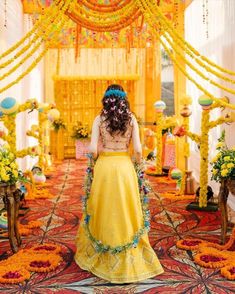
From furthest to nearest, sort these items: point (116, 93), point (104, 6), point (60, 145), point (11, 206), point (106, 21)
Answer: point (60, 145)
point (106, 21)
point (104, 6)
point (11, 206)
point (116, 93)

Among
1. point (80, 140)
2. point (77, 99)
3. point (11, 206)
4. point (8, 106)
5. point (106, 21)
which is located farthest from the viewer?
point (77, 99)

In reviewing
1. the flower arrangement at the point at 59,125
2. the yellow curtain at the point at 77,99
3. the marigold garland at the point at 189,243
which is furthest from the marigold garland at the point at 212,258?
the yellow curtain at the point at 77,99

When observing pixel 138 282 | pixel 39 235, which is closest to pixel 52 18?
pixel 39 235

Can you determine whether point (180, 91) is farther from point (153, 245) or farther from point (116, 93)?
point (116, 93)

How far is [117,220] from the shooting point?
3682mm

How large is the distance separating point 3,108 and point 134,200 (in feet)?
8.62

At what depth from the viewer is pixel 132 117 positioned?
3.81 metres

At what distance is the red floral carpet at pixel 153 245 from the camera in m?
3.43

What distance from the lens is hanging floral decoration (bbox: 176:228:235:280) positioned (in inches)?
147

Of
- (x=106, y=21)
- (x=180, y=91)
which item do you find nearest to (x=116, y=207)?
(x=106, y=21)

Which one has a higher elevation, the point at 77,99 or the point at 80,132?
the point at 77,99

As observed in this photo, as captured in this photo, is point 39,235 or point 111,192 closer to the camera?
point 111,192

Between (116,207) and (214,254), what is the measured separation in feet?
3.39

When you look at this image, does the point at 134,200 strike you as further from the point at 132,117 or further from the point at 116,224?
the point at 132,117
